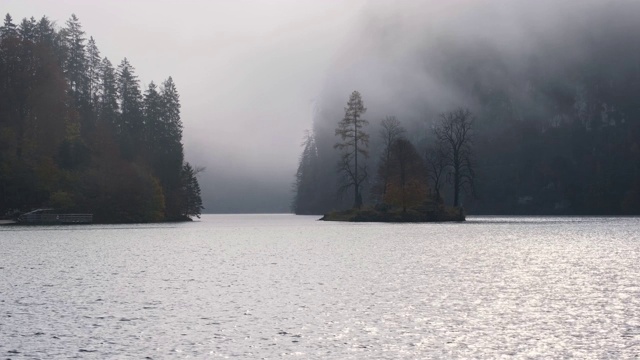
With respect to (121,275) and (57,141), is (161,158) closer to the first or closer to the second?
(57,141)

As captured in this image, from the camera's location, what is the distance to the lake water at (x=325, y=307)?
56.5 feet

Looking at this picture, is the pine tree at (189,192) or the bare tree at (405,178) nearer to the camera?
the bare tree at (405,178)

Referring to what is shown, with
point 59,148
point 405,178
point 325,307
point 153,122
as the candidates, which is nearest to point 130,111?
point 153,122

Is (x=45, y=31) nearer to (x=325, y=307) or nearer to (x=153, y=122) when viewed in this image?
(x=153, y=122)

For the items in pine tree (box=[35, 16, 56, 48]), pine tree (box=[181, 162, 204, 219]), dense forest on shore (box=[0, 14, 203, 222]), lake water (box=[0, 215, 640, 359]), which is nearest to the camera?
lake water (box=[0, 215, 640, 359])

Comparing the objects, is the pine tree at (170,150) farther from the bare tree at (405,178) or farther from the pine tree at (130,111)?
the bare tree at (405,178)

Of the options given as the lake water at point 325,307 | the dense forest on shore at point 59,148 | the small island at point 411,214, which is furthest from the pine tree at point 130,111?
the lake water at point 325,307

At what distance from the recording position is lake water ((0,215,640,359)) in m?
A: 17.2

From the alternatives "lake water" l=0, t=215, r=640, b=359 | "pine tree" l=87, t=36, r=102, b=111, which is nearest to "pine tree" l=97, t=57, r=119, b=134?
"pine tree" l=87, t=36, r=102, b=111

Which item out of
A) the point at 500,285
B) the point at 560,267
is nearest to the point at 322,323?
the point at 500,285

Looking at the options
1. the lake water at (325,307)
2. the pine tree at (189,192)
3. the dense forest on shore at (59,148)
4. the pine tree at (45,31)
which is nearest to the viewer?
the lake water at (325,307)

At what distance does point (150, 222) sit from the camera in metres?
132

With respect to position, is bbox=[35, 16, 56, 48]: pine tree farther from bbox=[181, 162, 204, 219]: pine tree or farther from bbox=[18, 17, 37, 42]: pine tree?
bbox=[181, 162, 204, 219]: pine tree

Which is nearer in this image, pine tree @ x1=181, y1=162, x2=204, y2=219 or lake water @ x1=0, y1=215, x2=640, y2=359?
lake water @ x1=0, y1=215, x2=640, y2=359
